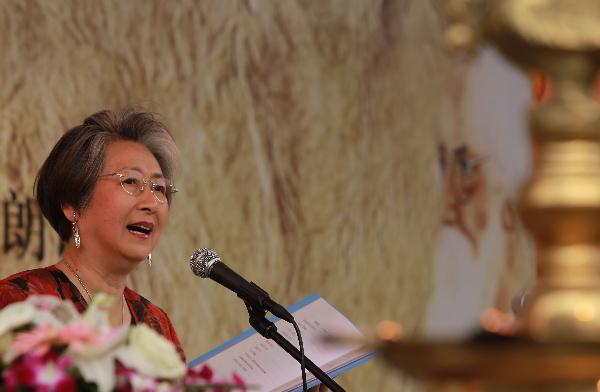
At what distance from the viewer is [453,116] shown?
5.83 meters

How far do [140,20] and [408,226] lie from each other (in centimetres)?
180

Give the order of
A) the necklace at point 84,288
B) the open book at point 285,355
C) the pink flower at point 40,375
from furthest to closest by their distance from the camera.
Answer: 1. the necklace at point 84,288
2. the open book at point 285,355
3. the pink flower at point 40,375

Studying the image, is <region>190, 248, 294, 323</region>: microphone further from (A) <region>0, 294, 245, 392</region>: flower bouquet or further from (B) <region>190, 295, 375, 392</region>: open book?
(A) <region>0, 294, 245, 392</region>: flower bouquet

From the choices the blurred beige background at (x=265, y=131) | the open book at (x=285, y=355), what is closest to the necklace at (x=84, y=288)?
the open book at (x=285, y=355)

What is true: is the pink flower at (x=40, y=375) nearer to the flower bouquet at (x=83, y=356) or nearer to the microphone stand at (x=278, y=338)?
the flower bouquet at (x=83, y=356)

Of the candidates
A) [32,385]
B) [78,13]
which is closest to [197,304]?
[78,13]

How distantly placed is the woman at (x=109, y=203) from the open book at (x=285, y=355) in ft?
1.48

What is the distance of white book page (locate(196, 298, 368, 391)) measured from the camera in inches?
93.1

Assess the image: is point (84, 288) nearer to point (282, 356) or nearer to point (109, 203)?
point (109, 203)

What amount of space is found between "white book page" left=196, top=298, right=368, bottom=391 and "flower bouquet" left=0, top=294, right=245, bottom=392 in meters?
1.19

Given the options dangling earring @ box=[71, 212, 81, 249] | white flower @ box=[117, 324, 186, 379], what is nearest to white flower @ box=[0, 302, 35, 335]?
white flower @ box=[117, 324, 186, 379]

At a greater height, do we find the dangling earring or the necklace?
the dangling earring

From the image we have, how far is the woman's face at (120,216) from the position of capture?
2949mm

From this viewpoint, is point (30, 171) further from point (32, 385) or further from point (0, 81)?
point (32, 385)
